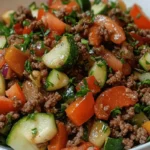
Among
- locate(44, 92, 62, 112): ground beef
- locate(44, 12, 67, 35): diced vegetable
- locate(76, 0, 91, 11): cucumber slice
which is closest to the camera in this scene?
locate(44, 92, 62, 112): ground beef

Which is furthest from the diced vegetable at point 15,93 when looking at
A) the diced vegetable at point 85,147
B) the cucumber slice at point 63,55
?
the diced vegetable at point 85,147

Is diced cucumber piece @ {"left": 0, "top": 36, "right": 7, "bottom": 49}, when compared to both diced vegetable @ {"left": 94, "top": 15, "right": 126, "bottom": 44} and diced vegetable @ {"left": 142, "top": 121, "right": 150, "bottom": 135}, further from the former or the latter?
diced vegetable @ {"left": 142, "top": 121, "right": 150, "bottom": 135}

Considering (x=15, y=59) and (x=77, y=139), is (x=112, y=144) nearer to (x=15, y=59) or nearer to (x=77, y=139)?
(x=77, y=139)

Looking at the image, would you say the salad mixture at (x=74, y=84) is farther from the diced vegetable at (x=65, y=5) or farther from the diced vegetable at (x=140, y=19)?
the diced vegetable at (x=140, y=19)

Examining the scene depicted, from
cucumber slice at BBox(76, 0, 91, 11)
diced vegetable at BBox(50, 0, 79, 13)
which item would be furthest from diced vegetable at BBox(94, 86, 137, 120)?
cucumber slice at BBox(76, 0, 91, 11)

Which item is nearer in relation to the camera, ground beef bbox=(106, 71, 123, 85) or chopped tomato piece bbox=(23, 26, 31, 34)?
ground beef bbox=(106, 71, 123, 85)

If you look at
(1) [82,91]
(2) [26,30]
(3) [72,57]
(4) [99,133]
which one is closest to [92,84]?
(1) [82,91]

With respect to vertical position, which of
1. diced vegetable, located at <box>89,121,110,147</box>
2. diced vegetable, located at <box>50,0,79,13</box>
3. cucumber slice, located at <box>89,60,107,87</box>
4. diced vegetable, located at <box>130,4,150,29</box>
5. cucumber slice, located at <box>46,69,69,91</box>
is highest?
cucumber slice, located at <box>46,69,69,91</box>

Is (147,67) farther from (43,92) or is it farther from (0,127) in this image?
(0,127)
